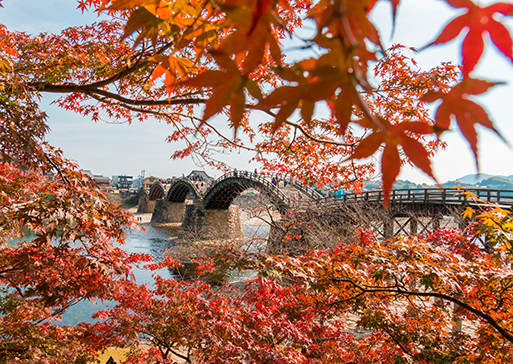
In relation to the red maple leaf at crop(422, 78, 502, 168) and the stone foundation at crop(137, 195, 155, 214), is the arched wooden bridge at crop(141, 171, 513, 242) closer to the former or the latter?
the red maple leaf at crop(422, 78, 502, 168)

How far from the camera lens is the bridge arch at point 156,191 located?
158ft

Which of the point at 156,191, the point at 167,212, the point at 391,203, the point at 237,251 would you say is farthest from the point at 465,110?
the point at 156,191

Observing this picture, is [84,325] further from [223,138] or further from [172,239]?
[172,239]

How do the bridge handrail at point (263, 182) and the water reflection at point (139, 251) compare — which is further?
the bridge handrail at point (263, 182)

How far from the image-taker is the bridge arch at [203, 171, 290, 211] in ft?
72.9

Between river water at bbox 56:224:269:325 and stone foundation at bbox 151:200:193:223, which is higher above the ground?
stone foundation at bbox 151:200:193:223

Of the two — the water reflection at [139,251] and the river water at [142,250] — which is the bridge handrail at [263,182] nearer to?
the river water at [142,250]

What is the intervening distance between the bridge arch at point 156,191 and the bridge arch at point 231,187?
16334 mm

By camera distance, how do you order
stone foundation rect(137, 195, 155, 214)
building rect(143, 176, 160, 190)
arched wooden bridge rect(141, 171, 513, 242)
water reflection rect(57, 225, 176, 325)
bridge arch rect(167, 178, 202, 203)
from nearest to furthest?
1. arched wooden bridge rect(141, 171, 513, 242)
2. water reflection rect(57, 225, 176, 325)
3. bridge arch rect(167, 178, 202, 203)
4. stone foundation rect(137, 195, 155, 214)
5. building rect(143, 176, 160, 190)

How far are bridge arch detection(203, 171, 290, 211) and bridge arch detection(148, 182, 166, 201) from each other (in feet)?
53.6

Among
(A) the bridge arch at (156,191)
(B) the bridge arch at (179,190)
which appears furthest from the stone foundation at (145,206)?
(B) the bridge arch at (179,190)

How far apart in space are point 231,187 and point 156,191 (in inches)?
1006

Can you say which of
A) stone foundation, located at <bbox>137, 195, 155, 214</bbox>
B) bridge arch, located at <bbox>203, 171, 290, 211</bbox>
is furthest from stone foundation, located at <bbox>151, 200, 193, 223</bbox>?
bridge arch, located at <bbox>203, 171, 290, 211</bbox>

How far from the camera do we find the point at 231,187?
3088 cm
